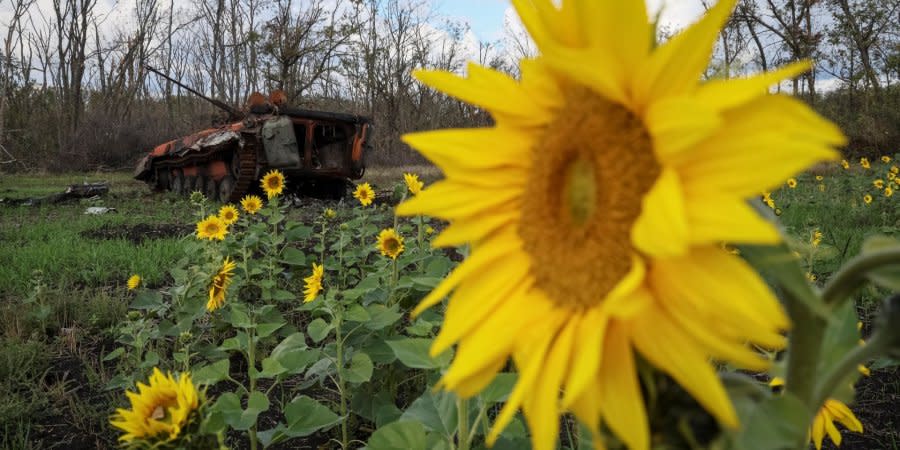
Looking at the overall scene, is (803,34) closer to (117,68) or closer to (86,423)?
(86,423)

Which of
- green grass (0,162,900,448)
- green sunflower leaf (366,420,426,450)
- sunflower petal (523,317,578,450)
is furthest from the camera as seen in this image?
green grass (0,162,900,448)

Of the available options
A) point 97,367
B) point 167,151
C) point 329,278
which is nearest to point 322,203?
point 167,151

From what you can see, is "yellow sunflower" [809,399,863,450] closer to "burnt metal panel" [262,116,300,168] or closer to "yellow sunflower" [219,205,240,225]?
"yellow sunflower" [219,205,240,225]

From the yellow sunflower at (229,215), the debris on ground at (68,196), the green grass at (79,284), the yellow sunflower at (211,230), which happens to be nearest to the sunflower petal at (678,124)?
the green grass at (79,284)

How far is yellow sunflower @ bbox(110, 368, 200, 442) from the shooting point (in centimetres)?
89

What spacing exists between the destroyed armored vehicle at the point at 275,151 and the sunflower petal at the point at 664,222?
10176 millimetres

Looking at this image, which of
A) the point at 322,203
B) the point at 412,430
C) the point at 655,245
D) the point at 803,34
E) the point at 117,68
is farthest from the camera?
the point at 117,68

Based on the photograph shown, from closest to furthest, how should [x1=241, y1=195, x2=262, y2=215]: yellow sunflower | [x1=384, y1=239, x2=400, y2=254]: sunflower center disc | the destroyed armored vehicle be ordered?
[x1=384, y1=239, x2=400, y2=254]: sunflower center disc, [x1=241, y1=195, x2=262, y2=215]: yellow sunflower, the destroyed armored vehicle

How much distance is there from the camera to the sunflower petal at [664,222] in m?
0.40

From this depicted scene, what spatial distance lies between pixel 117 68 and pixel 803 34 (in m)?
27.9

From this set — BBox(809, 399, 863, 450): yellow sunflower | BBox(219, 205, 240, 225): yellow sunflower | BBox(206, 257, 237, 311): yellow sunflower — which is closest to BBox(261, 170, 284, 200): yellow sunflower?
BBox(219, 205, 240, 225): yellow sunflower

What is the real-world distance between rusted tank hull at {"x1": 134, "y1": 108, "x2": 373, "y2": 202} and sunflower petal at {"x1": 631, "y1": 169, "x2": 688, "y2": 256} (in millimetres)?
10176

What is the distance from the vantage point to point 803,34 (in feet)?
68.8

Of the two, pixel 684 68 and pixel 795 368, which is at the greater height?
pixel 684 68
